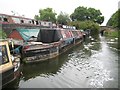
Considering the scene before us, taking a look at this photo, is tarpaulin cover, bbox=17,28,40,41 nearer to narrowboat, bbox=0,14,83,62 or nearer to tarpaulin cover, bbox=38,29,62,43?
narrowboat, bbox=0,14,83,62

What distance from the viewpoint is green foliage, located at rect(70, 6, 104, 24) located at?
90375 mm

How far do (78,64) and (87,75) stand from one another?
363 cm

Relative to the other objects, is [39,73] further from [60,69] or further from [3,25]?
[3,25]

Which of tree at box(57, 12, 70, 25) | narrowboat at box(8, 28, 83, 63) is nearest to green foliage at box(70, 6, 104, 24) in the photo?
tree at box(57, 12, 70, 25)

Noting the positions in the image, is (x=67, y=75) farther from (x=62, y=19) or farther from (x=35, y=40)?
(x=62, y=19)

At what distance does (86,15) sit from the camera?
9106 centimetres

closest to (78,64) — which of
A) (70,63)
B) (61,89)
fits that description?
(70,63)

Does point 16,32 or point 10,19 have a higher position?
point 10,19

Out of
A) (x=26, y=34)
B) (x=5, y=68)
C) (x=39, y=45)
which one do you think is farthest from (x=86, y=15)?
(x=5, y=68)

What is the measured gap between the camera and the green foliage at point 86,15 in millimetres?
90375

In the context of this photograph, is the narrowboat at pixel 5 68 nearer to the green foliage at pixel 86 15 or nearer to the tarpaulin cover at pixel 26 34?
the tarpaulin cover at pixel 26 34

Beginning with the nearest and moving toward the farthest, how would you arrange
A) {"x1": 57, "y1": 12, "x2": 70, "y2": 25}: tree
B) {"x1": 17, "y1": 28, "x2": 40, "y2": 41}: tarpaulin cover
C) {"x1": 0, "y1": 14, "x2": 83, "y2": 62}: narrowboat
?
{"x1": 0, "y1": 14, "x2": 83, "y2": 62}: narrowboat < {"x1": 17, "y1": 28, "x2": 40, "y2": 41}: tarpaulin cover < {"x1": 57, "y1": 12, "x2": 70, "y2": 25}: tree

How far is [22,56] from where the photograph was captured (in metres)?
16.4

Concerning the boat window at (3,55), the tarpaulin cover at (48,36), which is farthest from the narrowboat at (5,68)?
the tarpaulin cover at (48,36)
